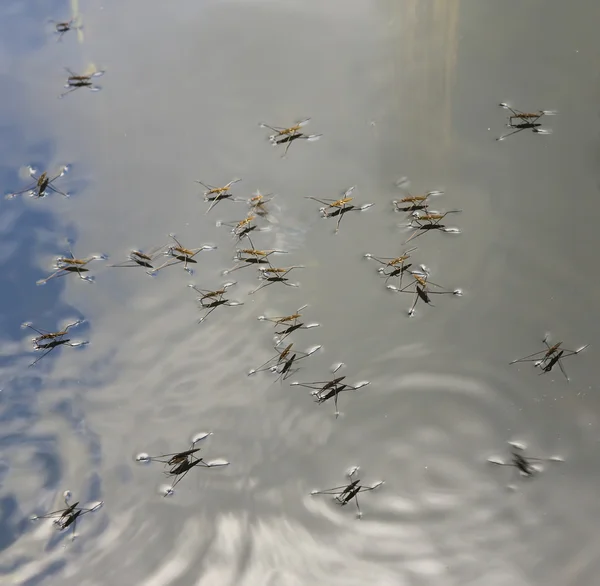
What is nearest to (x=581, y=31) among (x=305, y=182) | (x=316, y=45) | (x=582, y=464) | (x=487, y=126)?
(x=487, y=126)

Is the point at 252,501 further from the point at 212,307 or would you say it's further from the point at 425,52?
the point at 425,52

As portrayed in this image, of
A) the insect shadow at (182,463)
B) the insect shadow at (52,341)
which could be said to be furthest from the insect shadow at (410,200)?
the insect shadow at (52,341)

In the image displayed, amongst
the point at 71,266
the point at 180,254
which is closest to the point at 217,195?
the point at 180,254

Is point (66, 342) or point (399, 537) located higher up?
point (66, 342)

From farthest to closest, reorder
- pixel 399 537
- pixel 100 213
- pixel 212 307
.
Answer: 1. pixel 100 213
2. pixel 212 307
3. pixel 399 537

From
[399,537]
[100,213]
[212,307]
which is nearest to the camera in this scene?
[399,537]

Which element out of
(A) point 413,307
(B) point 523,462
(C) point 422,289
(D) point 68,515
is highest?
(C) point 422,289

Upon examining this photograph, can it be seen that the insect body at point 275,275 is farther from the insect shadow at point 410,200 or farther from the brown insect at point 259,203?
the insect shadow at point 410,200

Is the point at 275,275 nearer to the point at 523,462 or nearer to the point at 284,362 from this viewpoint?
the point at 284,362
